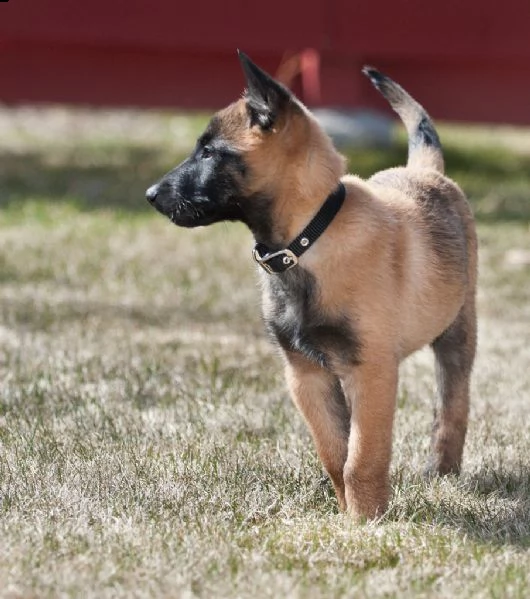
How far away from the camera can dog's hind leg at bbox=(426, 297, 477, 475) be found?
15.1ft

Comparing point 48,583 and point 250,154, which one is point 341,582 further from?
point 250,154

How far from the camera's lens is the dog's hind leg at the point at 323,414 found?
4.16 meters

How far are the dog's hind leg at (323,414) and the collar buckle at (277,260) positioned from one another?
1.16 ft

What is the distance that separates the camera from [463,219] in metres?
4.68

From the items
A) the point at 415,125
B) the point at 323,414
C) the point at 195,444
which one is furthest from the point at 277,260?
the point at 415,125

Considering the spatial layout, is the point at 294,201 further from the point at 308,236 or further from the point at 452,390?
the point at 452,390

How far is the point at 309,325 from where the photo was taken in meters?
3.91

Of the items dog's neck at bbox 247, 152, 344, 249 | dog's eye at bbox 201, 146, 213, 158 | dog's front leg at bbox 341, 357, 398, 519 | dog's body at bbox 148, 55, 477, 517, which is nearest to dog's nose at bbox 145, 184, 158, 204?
dog's body at bbox 148, 55, 477, 517

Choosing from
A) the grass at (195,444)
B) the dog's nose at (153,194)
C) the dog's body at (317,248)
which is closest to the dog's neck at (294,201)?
the dog's body at (317,248)

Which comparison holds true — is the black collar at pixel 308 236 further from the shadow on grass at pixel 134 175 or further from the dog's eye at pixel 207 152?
the shadow on grass at pixel 134 175

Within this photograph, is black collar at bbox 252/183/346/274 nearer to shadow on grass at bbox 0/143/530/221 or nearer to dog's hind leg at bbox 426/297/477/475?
dog's hind leg at bbox 426/297/477/475

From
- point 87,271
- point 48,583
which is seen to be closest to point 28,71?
point 87,271

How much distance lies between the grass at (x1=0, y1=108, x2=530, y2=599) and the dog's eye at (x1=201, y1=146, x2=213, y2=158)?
1046 mm

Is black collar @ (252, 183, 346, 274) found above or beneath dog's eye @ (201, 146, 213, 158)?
beneath
